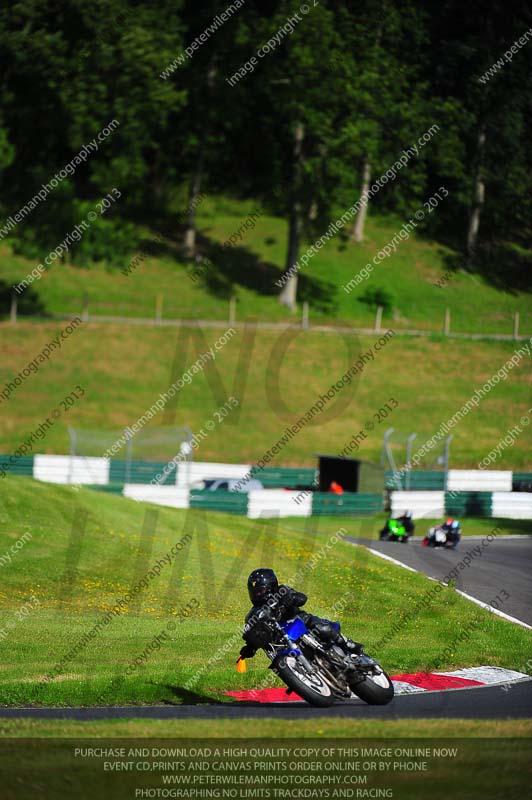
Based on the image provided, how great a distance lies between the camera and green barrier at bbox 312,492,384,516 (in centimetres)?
3241

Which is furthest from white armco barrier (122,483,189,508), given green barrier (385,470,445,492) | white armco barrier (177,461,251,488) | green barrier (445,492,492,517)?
green barrier (445,492,492,517)

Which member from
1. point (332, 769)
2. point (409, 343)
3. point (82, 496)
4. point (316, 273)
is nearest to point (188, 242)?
point (316, 273)

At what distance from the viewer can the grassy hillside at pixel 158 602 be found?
515 inches

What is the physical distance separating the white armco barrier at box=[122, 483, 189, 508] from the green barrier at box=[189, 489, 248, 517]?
10.6 inches

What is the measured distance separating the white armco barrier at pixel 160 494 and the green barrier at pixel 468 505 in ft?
29.8

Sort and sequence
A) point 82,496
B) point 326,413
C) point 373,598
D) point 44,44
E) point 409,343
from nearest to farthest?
point 373,598
point 82,496
point 326,413
point 409,343
point 44,44

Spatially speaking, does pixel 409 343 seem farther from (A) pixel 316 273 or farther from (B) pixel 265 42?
(B) pixel 265 42

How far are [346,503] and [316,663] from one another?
2207 cm

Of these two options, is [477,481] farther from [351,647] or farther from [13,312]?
[13,312]

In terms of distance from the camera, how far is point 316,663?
11.0 meters

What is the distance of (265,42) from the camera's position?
206ft

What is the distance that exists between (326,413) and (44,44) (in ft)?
98.9

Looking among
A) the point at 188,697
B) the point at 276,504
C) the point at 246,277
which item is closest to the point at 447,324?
the point at 246,277

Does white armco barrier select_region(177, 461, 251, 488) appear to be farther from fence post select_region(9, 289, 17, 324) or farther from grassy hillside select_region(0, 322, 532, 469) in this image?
fence post select_region(9, 289, 17, 324)
